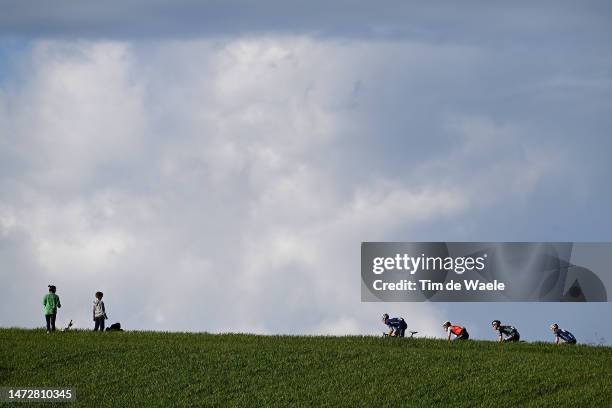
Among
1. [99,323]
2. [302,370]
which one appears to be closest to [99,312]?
[99,323]

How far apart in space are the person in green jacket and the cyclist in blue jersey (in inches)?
581

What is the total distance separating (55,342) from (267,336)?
9.56 metres

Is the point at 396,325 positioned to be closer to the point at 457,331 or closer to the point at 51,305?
the point at 457,331

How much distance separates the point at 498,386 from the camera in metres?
52.1

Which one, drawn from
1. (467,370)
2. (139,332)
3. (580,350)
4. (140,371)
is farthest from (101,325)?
(580,350)

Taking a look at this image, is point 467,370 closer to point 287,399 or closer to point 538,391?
point 538,391

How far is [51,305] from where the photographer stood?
6003 cm

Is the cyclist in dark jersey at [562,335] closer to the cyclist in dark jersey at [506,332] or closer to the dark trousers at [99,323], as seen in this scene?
the cyclist in dark jersey at [506,332]

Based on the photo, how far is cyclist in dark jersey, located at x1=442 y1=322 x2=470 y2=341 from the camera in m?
60.4

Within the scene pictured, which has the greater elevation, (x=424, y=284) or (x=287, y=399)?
(x=424, y=284)

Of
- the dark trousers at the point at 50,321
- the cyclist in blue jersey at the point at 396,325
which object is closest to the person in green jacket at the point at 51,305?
the dark trousers at the point at 50,321

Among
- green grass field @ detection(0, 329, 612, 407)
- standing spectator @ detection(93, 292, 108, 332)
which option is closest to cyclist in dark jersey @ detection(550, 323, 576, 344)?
Answer: green grass field @ detection(0, 329, 612, 407)

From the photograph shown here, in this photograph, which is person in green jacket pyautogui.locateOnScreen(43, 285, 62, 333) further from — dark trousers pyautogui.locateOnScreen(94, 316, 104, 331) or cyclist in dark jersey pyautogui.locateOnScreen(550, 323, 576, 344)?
cyclist in dark jersey pyautogui.locateOnScreen(550, 323, 576, 344)

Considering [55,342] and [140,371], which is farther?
[55,342]
